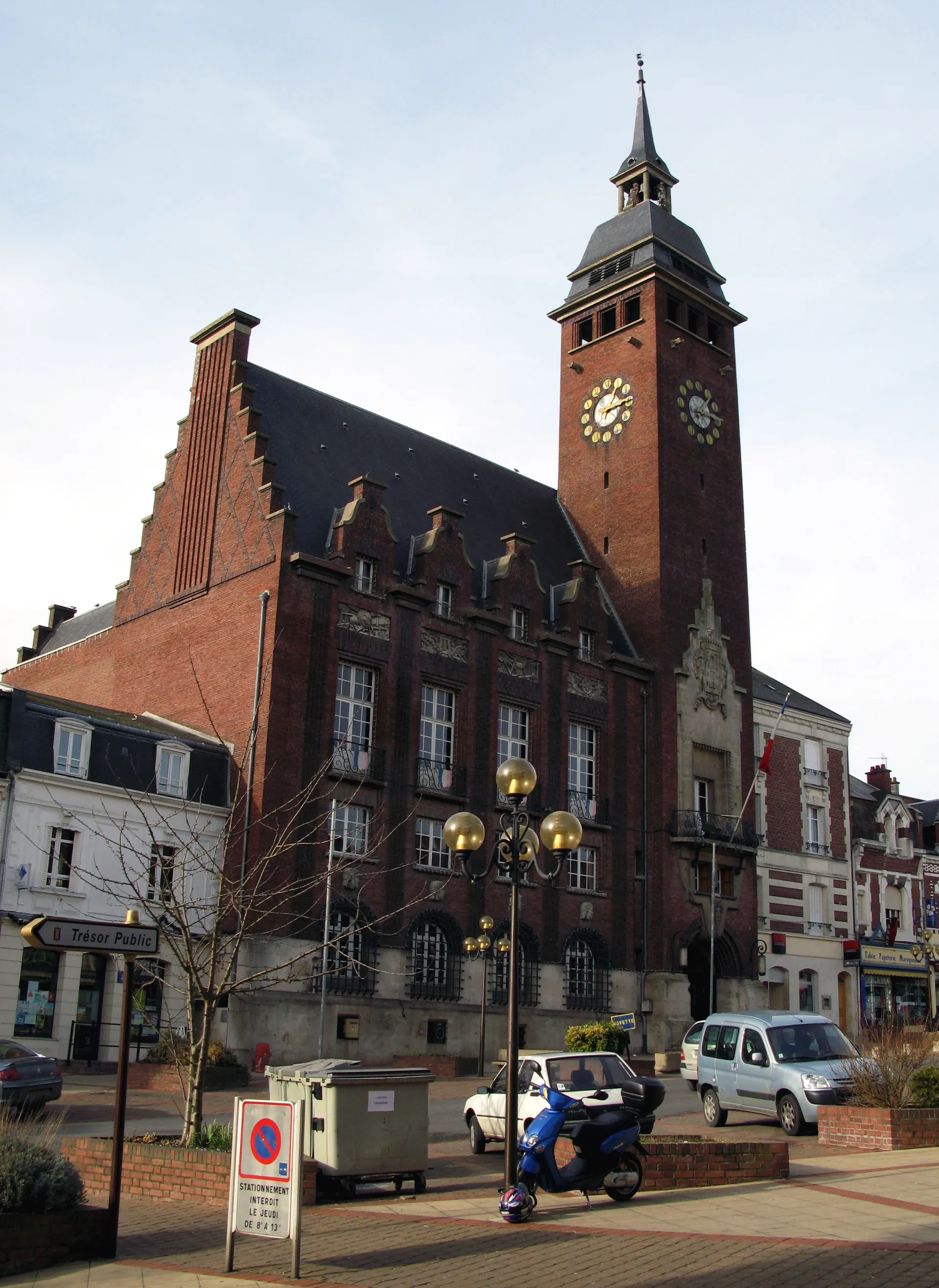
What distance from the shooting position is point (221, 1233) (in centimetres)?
1177

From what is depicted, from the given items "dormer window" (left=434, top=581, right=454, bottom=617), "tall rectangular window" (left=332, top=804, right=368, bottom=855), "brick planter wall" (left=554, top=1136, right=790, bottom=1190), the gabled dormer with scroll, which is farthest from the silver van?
the gabled dormer with scroll

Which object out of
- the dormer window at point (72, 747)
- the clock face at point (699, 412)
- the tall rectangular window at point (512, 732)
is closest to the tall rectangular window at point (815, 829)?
the clock face at point (699, 412)

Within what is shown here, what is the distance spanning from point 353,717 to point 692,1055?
13.7 m

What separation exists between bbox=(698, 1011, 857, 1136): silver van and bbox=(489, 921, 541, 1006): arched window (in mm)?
15622

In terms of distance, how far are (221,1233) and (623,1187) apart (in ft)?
13.3

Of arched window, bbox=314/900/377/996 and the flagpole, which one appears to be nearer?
arched window, bbox=314/900/377/996

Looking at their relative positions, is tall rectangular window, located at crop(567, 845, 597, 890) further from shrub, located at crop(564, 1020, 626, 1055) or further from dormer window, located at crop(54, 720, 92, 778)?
dormer window, located at crop(54, 720, 92, 778)

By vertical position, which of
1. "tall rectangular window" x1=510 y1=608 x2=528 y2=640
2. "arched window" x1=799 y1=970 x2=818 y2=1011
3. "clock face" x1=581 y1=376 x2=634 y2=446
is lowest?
"arched window" x1=799 y1=970 x2=818 y2=1011

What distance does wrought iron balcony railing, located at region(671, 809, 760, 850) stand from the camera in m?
42.7

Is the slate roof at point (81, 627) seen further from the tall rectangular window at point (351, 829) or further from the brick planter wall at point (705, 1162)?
the brick planter wall at point (705, 1162)

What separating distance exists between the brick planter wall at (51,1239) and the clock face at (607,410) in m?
40.3

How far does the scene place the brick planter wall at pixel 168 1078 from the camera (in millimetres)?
25766

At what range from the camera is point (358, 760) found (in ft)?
115

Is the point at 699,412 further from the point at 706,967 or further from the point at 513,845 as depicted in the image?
the point at 513,845
